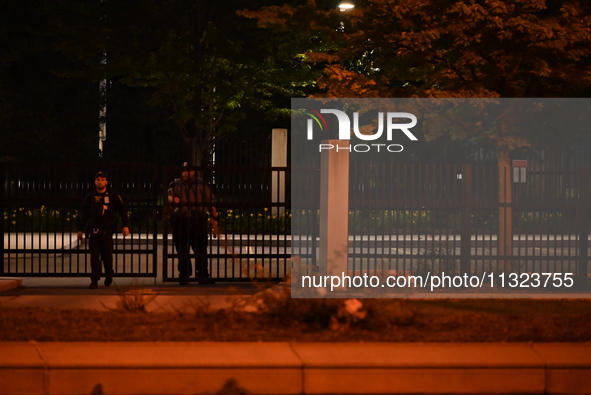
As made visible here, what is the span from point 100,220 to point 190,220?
1512 millimetres

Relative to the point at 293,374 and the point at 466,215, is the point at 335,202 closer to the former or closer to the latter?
the point at 466,215

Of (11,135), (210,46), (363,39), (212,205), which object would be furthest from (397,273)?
(11,135)

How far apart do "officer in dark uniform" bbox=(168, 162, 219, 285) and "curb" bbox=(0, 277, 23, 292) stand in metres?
2.41

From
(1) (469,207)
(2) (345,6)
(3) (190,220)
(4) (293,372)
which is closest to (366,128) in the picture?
(2) (345,6)

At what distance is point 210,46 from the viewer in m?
30.7

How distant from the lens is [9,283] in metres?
15.4

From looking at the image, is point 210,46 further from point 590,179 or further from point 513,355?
point 513,355

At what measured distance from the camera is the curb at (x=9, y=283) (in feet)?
50.2

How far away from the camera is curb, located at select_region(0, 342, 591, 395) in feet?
27.3

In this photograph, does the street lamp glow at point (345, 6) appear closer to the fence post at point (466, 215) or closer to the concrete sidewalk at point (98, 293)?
the fence post at point (466, 215)

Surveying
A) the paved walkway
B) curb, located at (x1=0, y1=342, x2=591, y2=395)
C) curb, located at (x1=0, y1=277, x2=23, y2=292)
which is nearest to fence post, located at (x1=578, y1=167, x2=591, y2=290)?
the paved walkway

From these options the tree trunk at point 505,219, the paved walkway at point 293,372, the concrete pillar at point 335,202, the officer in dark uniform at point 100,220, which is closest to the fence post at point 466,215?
the tree trunk at point 505,219

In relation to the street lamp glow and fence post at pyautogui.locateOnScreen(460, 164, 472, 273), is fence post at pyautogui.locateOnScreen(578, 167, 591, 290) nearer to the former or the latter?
fence post at pyautogui.locateOnScreen(460, 164, 472, 273)

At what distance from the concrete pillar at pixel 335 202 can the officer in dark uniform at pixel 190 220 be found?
2.08 metres
